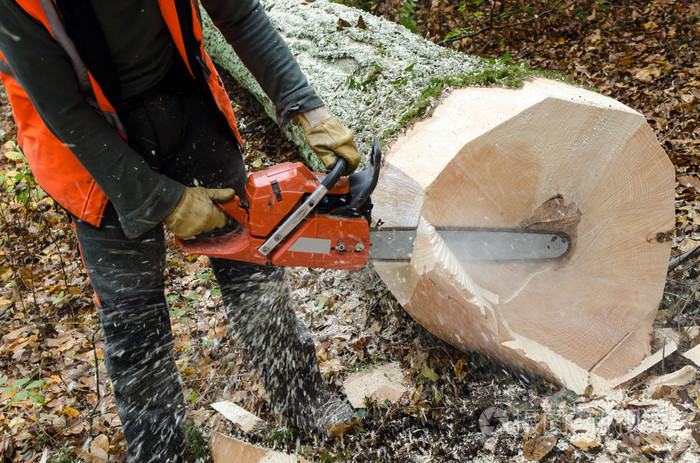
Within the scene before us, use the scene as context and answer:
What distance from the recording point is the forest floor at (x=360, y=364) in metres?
1.90

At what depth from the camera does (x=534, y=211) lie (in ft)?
7.07

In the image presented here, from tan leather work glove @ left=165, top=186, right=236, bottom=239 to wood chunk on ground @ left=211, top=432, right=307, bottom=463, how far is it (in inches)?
36.9

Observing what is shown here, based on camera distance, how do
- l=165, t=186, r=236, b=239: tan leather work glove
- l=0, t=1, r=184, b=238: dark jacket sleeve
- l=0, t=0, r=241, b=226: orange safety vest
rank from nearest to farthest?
l=0, t=1, r=184, b=238: dark jacket sleeve, l=0, t=0, r=241, b=226: orange safety vest, l=165, t=186, r=236, b=239: tan leather work glove

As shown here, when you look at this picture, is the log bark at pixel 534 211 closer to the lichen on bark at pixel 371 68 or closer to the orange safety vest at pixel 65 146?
the lichen on bark at pixel 371 68

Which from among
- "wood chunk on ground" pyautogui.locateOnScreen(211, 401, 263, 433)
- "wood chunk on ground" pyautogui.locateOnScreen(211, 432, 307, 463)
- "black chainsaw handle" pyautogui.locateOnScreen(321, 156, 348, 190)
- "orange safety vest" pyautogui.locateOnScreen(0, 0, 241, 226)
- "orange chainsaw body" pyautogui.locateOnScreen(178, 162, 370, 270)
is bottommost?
"wood chunk on ground" pyautogui.locateOnScreen(211, 401, 263, 433)

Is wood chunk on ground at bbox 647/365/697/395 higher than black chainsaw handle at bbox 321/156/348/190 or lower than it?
lower

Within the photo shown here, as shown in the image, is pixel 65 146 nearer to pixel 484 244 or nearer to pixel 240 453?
pixel 240 453

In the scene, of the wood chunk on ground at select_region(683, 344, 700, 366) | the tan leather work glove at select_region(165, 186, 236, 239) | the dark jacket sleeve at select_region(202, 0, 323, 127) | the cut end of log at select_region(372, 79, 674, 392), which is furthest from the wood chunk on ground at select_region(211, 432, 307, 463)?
the wood chunk on ground at select_region(683, 344, 700, 366)

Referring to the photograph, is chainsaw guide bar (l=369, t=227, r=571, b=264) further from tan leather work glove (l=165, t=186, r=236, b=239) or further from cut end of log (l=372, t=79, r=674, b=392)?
tan leather work glove (l=165, t=186, r=236, b=239)

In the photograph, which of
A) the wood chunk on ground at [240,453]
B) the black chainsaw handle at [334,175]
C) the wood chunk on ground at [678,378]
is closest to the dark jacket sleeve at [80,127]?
the black chainsaw handle at [334,175]

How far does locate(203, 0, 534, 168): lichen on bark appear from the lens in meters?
2.28

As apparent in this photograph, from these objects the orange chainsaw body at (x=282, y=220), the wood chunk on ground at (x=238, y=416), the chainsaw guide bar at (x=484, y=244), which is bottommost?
the wood chunk on ground at (x=238, y=416)

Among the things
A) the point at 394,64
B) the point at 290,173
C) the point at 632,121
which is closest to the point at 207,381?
the point at 290,173

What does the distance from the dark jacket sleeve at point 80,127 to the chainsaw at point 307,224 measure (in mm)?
A: 236
